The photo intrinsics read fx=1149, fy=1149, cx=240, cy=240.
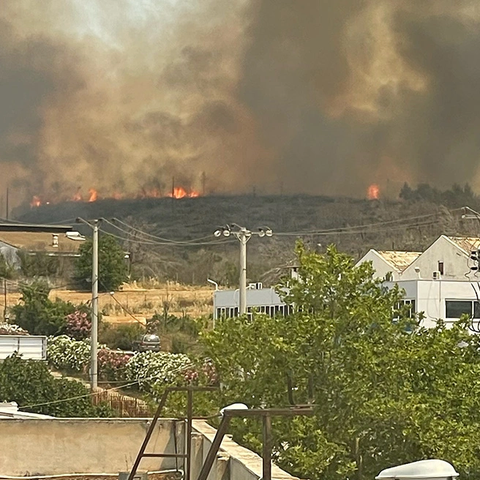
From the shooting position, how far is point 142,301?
3551 inches

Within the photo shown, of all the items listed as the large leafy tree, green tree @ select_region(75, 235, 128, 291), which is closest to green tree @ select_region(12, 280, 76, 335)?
green tree @ select_region(75, 235, 128, 291)

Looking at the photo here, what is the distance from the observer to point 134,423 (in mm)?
18797

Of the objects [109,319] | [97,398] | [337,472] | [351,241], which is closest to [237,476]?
[337,472]

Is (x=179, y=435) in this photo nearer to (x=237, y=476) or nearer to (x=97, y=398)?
(x=237, y=476)

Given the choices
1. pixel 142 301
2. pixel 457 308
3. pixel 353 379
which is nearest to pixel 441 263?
pixel 457 308

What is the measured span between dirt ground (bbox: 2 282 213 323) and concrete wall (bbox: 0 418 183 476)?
58186mm

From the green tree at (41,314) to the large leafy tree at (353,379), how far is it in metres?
48.9

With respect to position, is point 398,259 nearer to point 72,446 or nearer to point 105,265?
point 105,265

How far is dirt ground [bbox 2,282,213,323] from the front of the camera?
81750 mm

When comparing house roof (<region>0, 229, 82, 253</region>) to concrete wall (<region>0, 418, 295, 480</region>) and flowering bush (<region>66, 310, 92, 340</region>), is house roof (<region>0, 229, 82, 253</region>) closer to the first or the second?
flowering bush (<region>66, 310, 92, 340</region>)

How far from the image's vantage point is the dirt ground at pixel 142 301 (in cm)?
8175

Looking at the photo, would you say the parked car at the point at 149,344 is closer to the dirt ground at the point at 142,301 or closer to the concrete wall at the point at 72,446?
the dirt ground at the point at 142,301

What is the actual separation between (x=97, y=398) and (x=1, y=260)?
62.9 metres

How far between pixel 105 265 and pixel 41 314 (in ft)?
65.3
